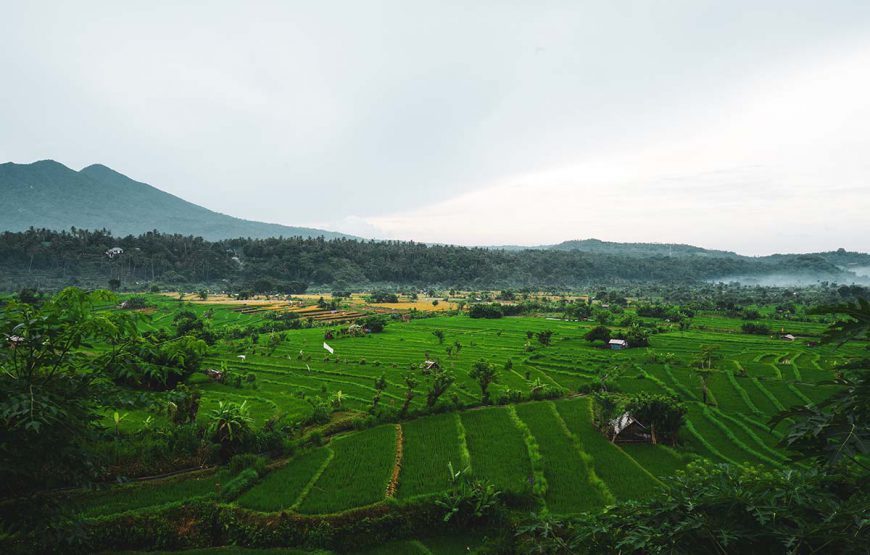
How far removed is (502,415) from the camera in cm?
2800

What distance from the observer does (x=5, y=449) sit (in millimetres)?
6605

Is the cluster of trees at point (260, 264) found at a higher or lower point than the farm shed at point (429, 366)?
higher

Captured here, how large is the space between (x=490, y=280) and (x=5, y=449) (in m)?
163

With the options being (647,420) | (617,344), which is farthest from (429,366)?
(617,344)

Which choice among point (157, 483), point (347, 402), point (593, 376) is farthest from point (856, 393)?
point (593, 376)

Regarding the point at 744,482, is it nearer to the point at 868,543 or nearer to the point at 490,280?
the point at 868,543

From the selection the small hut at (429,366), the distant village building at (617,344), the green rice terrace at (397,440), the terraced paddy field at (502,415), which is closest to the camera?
the green rice terrace at (397,440)

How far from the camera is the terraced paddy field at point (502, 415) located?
1805 cm

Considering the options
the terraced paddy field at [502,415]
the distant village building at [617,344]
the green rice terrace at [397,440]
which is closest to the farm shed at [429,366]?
the green rice terrace at [397,440]

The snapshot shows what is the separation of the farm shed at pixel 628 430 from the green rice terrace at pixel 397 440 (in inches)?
8.5

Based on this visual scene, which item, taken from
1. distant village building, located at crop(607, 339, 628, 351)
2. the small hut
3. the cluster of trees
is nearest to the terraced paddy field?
Answer: the small hut

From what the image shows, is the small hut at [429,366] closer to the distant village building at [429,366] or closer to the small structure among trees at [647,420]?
the distant village building at [429,366]

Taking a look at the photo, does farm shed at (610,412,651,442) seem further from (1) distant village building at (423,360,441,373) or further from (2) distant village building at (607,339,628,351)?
(2) distant village building at (607,339,628,351)

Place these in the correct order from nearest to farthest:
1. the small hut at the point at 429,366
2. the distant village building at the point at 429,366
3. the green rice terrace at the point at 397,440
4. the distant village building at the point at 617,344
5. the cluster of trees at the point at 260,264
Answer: the green rice terrace at the point at 397,440 → the small hut at the point at 429,366 → the distant village building at the point at 429,366 → the distant village building at the point at 617,344 → the cluster of trees at the point at 260,264
